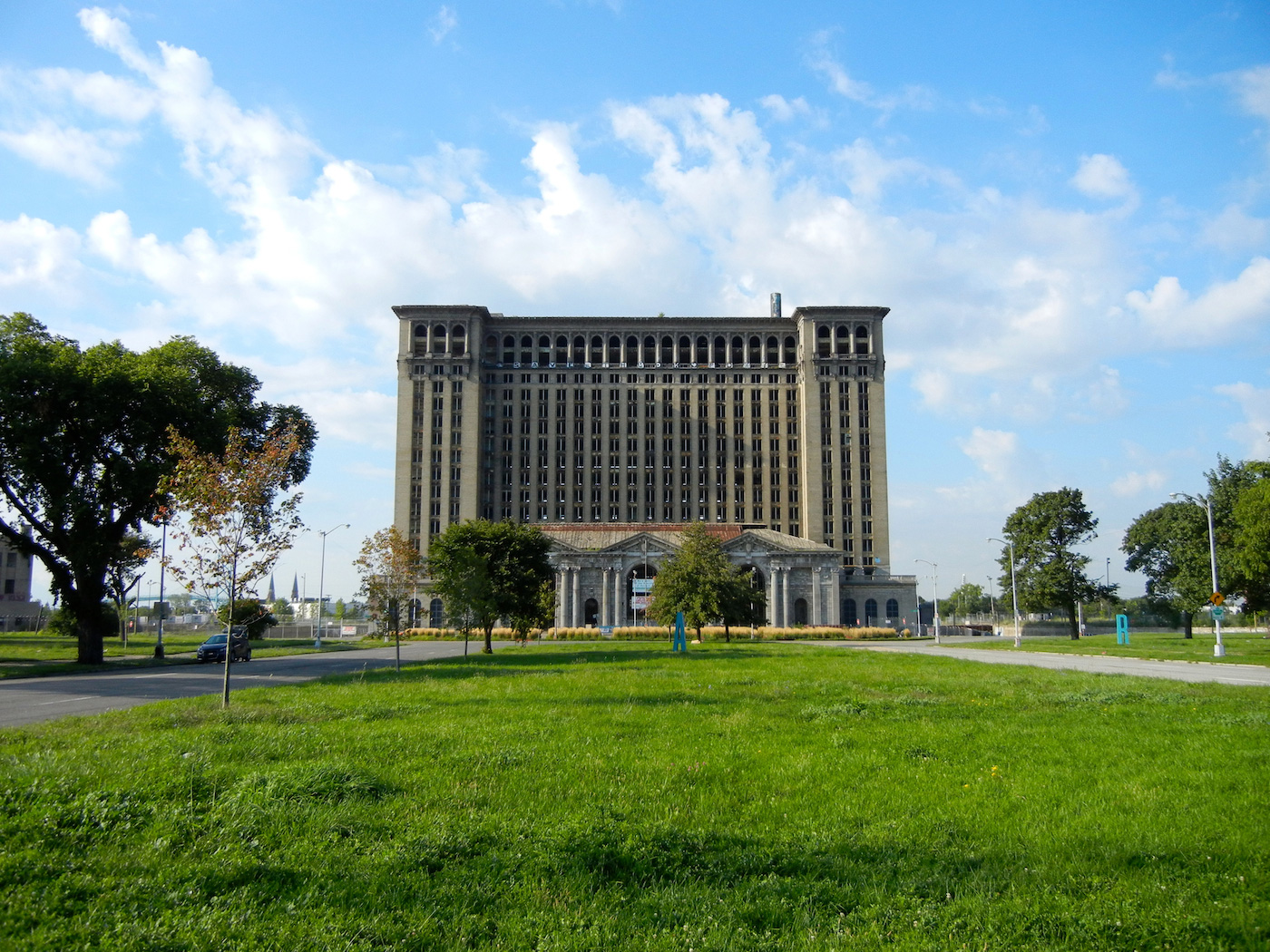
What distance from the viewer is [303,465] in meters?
55.9

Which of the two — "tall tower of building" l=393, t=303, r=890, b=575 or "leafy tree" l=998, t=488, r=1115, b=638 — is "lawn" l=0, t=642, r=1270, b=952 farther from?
"tall tower of building" l=393, t=303, r=890, b=575

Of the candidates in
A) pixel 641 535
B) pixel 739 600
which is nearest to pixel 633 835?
pixel 739 600

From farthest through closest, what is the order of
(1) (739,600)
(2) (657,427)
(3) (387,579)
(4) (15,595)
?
(2) (657,427) < (4) (15,595) < (1) (739,600) < (3) (387,579)

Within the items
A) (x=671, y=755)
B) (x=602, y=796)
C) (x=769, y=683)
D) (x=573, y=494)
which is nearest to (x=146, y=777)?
(x=602, y=796)

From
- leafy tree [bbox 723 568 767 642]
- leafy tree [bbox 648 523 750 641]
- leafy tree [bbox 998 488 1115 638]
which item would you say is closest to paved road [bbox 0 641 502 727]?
leafy tree [bbox 648 523 750 641]

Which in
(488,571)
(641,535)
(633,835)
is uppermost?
(641,535)

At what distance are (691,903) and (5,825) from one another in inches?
226

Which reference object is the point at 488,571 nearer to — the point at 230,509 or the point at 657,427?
the point at 230,509

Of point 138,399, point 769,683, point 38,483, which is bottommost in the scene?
point 769,683

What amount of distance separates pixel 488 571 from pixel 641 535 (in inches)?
2665

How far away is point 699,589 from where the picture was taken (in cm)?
6575

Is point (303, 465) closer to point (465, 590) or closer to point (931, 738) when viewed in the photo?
point (465, 590)

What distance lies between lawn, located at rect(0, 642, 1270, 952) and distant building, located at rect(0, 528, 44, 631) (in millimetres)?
132345

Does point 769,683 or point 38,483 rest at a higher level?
point 38,483
